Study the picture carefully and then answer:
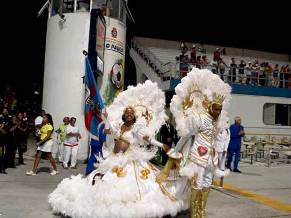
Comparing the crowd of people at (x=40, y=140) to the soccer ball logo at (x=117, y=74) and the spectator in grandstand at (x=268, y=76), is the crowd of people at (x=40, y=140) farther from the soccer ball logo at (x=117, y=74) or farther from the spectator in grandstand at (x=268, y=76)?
the spectator in grandstand at (x=268, y=76)

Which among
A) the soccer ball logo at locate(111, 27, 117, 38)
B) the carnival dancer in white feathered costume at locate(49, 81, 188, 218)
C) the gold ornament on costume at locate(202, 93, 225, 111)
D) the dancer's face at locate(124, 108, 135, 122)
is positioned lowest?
the carnival dancer in white feathered costume at locate(49, 81, 188, 218)

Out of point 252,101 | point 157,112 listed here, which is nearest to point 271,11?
point 252,101

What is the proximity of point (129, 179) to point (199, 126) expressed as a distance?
1.38 meters

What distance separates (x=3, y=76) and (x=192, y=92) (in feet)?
81.8

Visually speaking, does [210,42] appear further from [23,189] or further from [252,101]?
[23,189]

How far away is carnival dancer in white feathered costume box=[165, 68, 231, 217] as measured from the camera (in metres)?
6.32

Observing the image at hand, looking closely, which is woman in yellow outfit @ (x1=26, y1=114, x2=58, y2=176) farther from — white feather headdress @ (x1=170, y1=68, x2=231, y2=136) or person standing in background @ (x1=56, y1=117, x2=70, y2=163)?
white feather headdress @ (x1=170, y1=68, x2=231, y2=136)

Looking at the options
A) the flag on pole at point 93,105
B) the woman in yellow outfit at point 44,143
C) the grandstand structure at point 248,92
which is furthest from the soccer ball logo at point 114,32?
the flag on pole at point 93,105

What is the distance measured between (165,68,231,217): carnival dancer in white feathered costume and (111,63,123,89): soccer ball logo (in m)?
8.52

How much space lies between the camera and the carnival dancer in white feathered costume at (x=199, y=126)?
6.32 m

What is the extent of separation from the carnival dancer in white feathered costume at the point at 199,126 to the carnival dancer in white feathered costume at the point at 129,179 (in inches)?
16.4

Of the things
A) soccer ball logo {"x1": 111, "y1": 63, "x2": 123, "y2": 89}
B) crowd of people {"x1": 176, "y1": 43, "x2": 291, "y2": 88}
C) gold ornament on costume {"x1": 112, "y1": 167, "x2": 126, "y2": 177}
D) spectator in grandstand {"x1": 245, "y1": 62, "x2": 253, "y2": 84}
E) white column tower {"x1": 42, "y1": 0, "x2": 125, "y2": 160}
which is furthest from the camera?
spectator in grandstand {"x1": 245, "y1": 62, "x2": 253, "y2": 84}

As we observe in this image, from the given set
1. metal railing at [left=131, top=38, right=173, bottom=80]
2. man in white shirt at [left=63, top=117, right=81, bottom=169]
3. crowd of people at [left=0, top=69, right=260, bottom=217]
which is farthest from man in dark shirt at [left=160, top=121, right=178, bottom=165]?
metal railing at [left=131, top=38, right=173, bottom=80]

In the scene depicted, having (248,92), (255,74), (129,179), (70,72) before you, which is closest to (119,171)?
(129,179)
